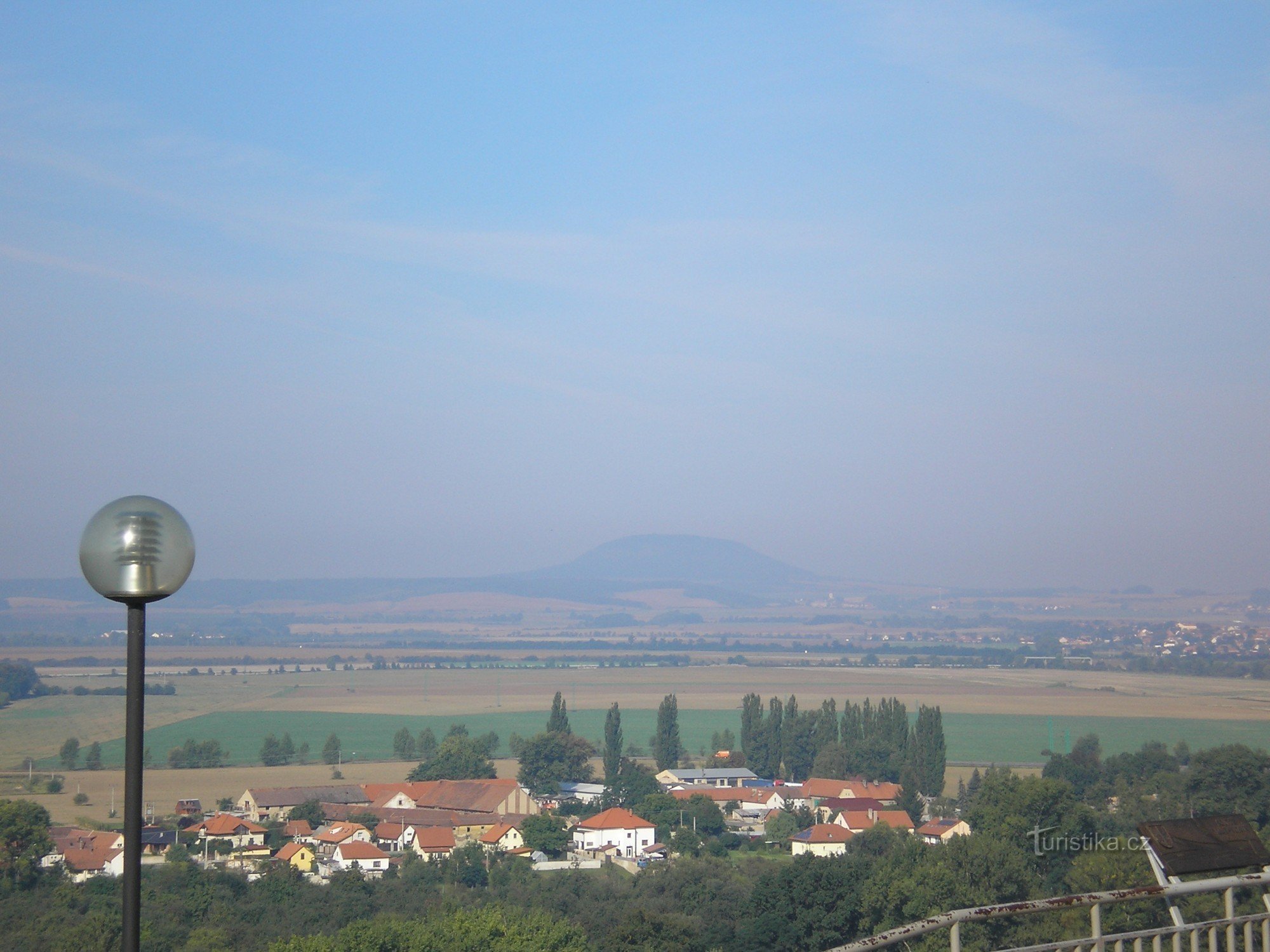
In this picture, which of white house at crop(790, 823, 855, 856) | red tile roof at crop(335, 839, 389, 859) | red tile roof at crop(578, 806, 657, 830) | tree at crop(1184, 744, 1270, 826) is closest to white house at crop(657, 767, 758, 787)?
red tile roof at crop(578, 806, 657, 830)

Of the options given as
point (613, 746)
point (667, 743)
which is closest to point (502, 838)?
point (613, 746)

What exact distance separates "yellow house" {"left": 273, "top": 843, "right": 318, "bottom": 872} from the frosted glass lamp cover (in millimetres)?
23059

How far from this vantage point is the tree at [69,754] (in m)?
35.5

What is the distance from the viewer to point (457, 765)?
39312mm

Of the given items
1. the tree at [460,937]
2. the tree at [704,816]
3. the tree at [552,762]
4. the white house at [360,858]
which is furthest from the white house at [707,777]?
the tree at [460,937]

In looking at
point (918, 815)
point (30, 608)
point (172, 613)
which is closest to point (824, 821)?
point (918, 815)

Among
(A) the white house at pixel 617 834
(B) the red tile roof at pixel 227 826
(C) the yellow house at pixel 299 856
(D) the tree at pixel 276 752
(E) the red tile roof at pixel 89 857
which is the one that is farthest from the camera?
(D) the tree at pixel 276 752

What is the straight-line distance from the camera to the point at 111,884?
65.1 ft

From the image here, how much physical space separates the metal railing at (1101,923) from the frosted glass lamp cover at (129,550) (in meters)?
1.92

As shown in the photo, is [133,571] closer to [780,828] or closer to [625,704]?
[780,828]

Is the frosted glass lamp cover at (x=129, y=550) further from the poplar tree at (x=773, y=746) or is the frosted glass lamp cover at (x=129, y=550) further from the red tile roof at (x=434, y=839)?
the poplar tree at (x=773, y=746)

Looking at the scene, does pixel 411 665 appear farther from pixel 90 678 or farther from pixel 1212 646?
pixel 1212 646

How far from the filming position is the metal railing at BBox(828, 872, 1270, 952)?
3057mm

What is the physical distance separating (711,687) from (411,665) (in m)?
29.7
